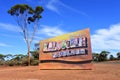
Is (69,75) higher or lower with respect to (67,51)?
lower

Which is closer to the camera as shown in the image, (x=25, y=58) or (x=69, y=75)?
(x=69, y=75)

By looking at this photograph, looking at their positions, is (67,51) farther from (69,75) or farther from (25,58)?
(25,58)

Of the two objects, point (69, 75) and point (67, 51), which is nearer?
point (69, 75)

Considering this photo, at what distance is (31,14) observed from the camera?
4934 centimetres

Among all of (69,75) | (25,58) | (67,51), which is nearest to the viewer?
(69,75)

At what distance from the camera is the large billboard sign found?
27219 millimetres

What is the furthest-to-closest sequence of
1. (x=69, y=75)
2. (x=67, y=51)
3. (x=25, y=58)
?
(x=25, y=58)
(x=67, y=51)
(x=69, y=75)

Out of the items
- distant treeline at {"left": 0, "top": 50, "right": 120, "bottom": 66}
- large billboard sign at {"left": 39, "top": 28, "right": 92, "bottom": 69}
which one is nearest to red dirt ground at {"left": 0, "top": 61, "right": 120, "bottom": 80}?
large billboard sign at {"left": 39, "top": 28, "right": 92, "bottom": 69}

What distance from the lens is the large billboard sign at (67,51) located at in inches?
1072

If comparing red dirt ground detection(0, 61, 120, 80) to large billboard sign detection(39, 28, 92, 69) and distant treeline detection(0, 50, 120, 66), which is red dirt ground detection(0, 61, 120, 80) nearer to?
large billboard sign detection(39, 28, 92, 69)

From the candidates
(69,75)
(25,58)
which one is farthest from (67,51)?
(25,58)

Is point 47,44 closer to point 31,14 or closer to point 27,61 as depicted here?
point 27,61

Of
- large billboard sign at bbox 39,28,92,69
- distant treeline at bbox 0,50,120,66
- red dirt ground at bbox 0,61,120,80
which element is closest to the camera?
red dirt ground at bbox 0,61,120,80

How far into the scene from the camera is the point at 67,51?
94.2ft
